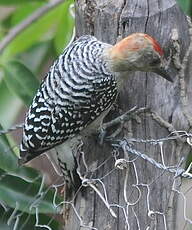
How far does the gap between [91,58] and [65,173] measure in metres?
0.50

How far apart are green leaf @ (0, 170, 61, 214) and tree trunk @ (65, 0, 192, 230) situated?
29 centimetres

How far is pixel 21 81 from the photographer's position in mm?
3982

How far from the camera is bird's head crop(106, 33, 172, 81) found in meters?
3.49

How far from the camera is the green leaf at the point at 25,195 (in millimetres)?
A: 3775

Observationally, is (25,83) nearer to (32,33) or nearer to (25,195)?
(25,195)

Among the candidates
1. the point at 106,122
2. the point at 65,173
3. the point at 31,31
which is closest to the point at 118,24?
the point at 106,122

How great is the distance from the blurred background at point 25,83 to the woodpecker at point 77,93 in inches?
7.1

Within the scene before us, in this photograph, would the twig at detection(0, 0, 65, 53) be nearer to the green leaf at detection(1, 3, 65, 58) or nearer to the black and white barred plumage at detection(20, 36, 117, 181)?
the green leaf at detection(1, 3, 65, 58)

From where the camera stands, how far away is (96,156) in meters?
3.64

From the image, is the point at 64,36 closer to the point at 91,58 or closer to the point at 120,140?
the point at 91,58

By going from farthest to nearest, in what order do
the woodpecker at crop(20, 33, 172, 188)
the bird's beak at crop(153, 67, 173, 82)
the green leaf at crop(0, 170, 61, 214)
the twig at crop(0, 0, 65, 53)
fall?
1. the twig at crop(0, 0, 65, 53)
2. the green leaf at crop(0, 170, 61, 214)
3. the woodpecker at crop(20, 33, 172, 188)
4. the bird's beak at crop(153, 67, 173, 82)

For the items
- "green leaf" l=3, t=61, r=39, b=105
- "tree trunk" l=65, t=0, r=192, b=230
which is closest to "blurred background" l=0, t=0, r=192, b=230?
"green leaf" l=3, t=61, r=39, b=105

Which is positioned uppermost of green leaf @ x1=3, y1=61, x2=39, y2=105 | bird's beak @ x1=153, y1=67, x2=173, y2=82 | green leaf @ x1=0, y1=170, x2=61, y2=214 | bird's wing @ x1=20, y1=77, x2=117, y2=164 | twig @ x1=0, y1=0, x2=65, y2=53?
twig @ x1=0, y1=0, x2=65, y2=53

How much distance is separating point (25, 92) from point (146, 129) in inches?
26.6
